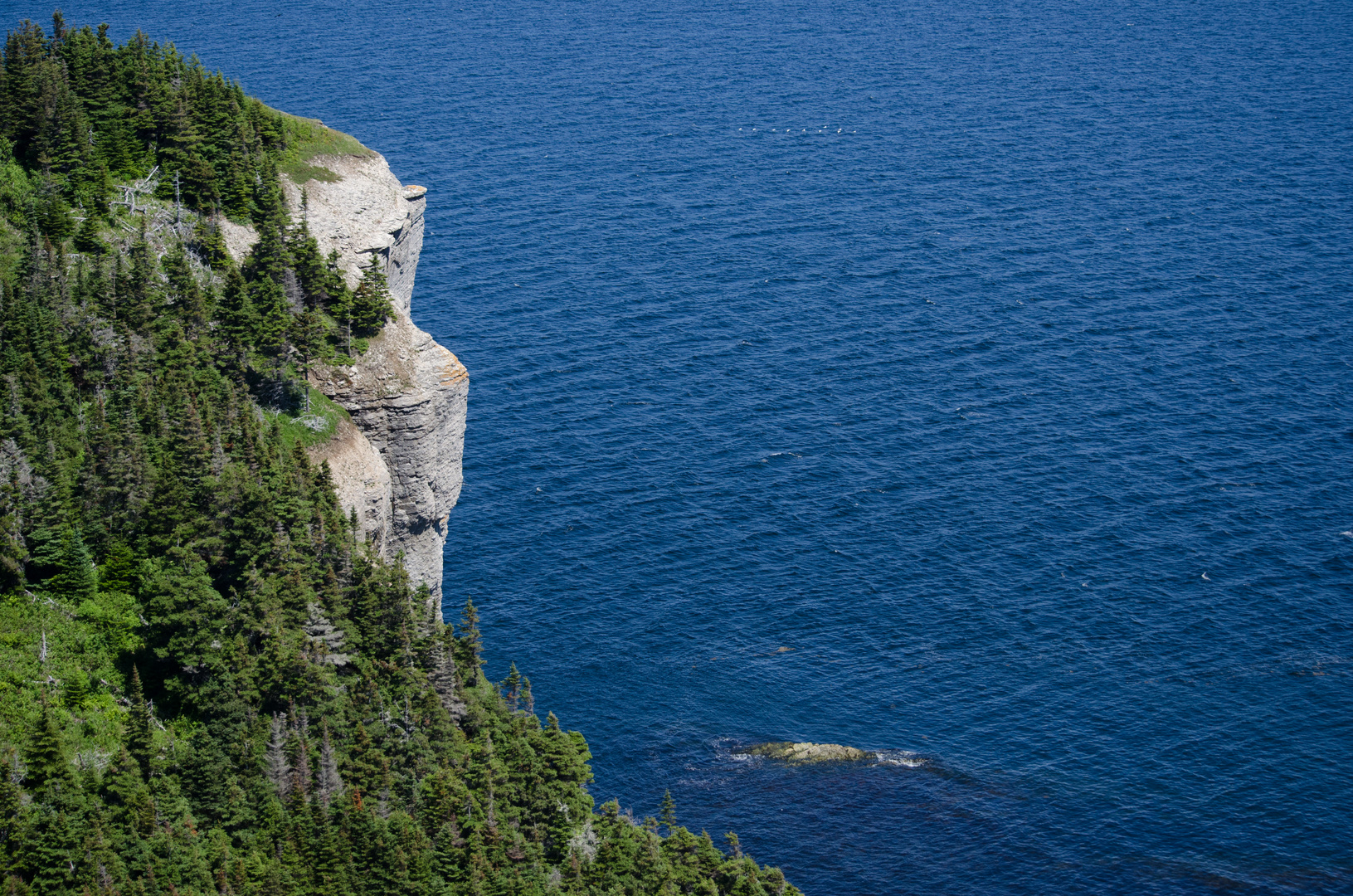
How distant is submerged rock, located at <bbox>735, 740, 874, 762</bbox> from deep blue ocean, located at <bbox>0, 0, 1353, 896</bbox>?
1194mm

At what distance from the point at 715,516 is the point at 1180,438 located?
5133cm

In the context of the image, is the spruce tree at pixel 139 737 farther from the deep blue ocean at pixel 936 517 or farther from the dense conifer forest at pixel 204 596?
the deep blue ocean at pixel 936 517

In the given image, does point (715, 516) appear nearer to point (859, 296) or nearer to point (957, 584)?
point (957, 584)

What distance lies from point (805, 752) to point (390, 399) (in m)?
42.7

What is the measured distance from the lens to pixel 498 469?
136125 millimetres

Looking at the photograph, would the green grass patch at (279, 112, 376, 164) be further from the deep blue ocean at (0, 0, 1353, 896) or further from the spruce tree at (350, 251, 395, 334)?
the deep blue ocean at (0, 0, 1353, 896)

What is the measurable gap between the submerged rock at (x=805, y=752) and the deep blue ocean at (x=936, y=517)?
1.19m

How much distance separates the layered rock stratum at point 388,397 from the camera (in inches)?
3573

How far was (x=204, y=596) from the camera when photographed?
72625 millimetres

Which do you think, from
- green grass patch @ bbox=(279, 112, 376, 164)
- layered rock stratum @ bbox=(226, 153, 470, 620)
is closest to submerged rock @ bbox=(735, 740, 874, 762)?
layered rock stratum @ bbox=(226, 153, 470, 620)

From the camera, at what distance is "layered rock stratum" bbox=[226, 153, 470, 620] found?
90.8m

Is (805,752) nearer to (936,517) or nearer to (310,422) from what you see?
(936,517)

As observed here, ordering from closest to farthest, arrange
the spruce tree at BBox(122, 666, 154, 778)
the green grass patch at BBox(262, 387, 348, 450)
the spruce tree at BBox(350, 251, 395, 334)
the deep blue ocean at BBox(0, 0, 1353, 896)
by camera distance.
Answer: the spruce tree at BBox(122, 666, 154, 778)
the green grass patch at BBox(262, 387, 348, 450)
the spruce tree at BBox(350, 251, 395, 334)
the deep blue ocean at BBox(0, 0, 1353, 896)

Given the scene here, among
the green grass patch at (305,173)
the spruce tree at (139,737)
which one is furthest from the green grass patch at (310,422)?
the spruce tree at (139,737)
